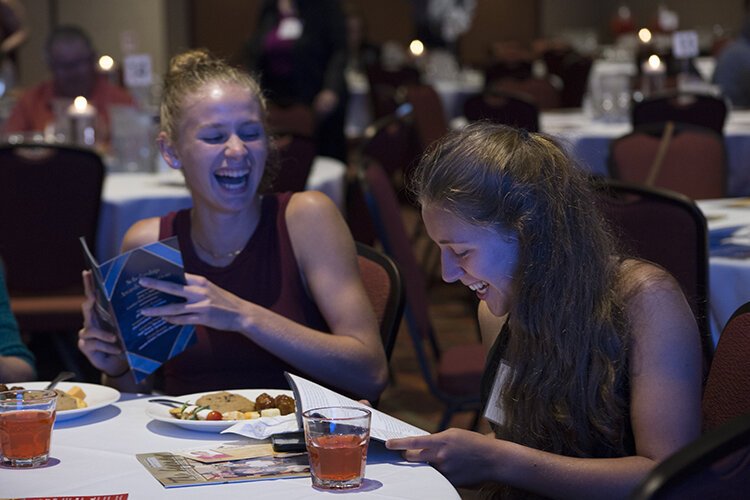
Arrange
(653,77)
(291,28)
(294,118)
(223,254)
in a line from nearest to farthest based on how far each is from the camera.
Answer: (223,254)
(294,118)
(653,77)
(291,28)

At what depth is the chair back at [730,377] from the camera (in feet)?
5.77

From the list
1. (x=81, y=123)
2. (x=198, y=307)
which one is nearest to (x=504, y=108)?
(x=81, y=123)

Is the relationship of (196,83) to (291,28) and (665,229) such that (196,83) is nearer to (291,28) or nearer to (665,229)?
(665,229)

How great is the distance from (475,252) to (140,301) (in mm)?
672

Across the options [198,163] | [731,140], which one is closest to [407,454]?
[198,163]

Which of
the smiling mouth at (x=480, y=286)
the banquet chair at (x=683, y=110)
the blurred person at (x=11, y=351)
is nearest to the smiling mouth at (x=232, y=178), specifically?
the blurred person at (x=11, y=351)

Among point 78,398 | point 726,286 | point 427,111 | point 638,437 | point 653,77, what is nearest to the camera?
point 638,437

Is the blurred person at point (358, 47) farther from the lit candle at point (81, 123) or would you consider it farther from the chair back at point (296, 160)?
the chair back at point (296, 160)

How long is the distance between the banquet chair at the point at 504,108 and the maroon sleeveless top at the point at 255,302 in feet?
11.6

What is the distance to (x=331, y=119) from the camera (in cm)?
775

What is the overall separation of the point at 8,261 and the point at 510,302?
9.49ft

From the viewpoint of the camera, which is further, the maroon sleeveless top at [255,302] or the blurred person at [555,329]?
the maroon sleeveless top at [255,302]

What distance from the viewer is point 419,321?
134 inches

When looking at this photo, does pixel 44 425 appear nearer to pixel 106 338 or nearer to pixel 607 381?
pixel 106 338
